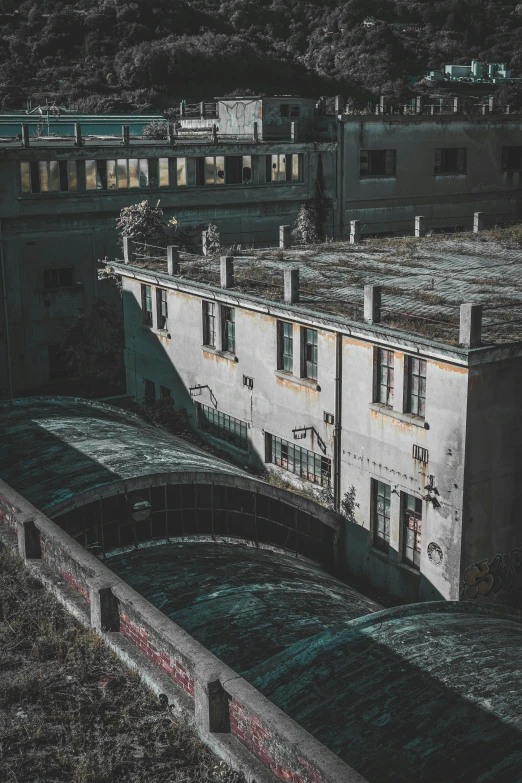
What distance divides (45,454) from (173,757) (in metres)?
14.8

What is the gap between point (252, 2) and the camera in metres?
116

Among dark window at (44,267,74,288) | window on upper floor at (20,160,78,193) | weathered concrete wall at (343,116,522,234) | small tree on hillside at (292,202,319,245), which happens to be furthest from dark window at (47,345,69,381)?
weathered concrete wall at (343,116,522,234)

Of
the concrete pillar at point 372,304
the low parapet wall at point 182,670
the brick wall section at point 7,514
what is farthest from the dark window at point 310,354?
the low parapet wall at point 182,670

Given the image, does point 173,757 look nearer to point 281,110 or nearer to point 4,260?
point 4,260

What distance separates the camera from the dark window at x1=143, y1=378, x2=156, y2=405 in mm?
36375

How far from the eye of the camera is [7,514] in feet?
52.8

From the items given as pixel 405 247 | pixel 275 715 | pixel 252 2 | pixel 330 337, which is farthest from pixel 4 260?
pixel 252 2

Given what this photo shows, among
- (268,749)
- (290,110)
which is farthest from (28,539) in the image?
(290,110)

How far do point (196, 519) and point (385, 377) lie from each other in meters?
6.48

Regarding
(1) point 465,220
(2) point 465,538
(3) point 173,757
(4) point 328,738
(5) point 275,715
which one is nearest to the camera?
(5) point 275,715

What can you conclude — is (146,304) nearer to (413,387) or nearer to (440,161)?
(413,387)

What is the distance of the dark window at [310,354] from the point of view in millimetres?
27281

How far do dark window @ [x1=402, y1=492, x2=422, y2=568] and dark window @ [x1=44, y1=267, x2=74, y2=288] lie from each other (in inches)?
1007

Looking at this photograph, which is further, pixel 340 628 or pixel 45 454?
pixel 45 454
